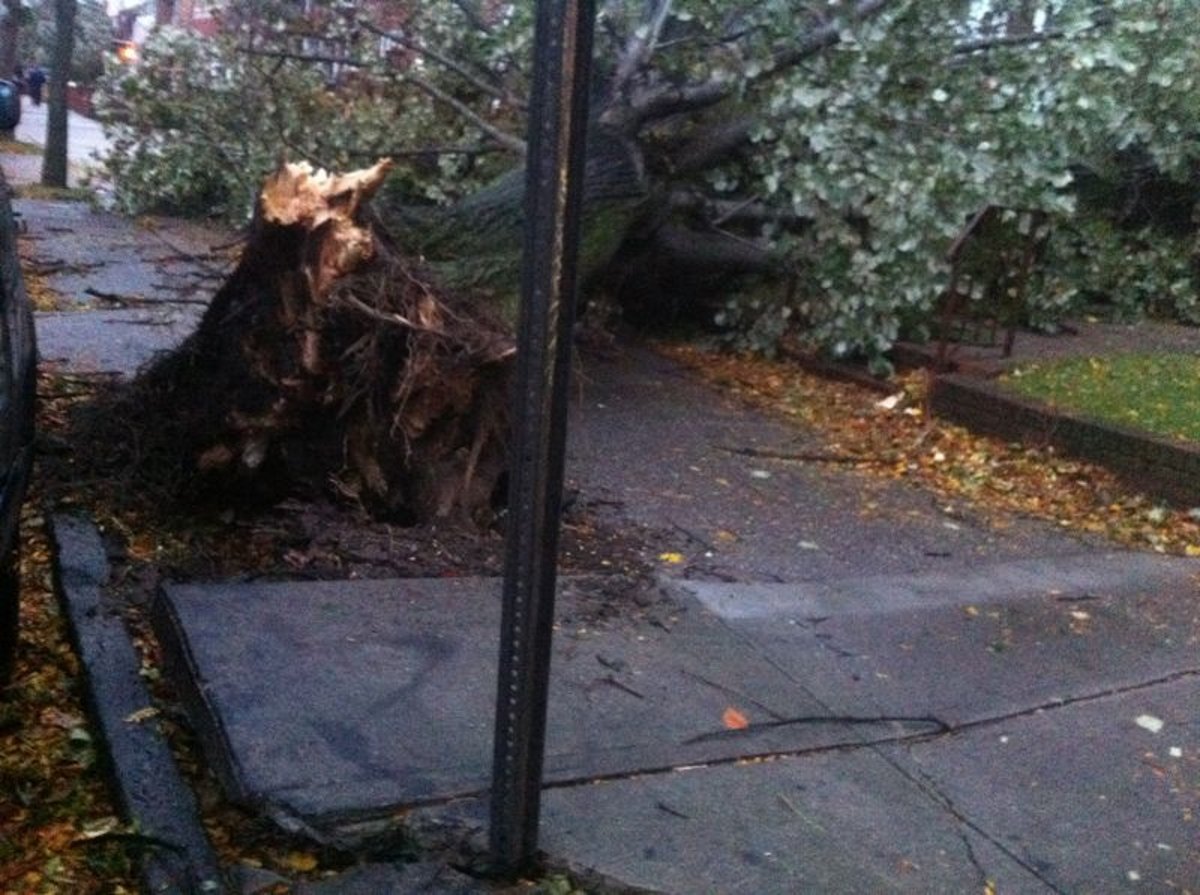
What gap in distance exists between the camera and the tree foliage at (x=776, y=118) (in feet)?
27.5

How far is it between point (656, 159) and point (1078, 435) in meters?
3.37

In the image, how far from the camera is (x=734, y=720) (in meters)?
4.54

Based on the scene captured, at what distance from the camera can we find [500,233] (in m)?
8.67

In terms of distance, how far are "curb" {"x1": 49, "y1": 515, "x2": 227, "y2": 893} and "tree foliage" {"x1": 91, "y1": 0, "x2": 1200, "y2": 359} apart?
4659 mm

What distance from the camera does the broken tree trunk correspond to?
5406 mm

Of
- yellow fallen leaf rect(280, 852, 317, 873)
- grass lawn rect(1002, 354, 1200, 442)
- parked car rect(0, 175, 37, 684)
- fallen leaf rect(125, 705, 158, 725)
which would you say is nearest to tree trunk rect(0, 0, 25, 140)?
grass lawn rect(1002, 354, 1200, 442)

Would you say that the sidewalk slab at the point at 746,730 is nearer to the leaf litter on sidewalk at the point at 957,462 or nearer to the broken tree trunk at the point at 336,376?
the broken tree trunk at the point at 336,376

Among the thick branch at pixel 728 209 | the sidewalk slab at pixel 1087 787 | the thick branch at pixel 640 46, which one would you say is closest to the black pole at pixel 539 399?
the sidewalk slab at pixel 1087 787

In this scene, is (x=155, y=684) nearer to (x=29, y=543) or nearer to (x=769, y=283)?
(x=29, y=543)

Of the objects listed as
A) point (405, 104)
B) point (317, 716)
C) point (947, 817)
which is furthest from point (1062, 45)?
point (317, 716)

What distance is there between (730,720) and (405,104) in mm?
7361

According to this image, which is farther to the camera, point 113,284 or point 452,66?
point 113,284

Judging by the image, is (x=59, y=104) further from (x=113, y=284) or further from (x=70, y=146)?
(x=70, y=146)

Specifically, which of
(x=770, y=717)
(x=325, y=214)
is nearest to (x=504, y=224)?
(x=325, y=214)
